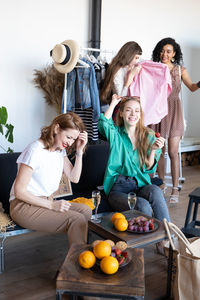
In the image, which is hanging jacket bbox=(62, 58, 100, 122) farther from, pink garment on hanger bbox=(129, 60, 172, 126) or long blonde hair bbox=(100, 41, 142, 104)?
pink garment on hanger bbox=(129, 60, 172, 126)

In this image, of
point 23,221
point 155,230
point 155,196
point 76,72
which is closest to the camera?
point 155,230

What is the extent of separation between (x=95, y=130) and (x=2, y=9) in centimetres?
166

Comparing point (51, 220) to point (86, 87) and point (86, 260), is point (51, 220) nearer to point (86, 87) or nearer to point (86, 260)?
point (86, 260)

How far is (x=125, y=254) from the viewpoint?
157cm

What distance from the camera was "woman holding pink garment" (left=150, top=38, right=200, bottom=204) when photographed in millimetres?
3852

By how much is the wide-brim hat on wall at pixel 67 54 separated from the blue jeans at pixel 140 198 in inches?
50.6

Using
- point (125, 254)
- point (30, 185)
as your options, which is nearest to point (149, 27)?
point (30, 185)

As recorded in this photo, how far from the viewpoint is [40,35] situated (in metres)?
4.12

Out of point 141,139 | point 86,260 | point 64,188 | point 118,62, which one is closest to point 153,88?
point 118,62

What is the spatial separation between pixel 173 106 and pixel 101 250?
2.73 metres

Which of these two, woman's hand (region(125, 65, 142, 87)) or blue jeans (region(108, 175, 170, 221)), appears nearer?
blue jeans (region(108, 175, 170, 221))

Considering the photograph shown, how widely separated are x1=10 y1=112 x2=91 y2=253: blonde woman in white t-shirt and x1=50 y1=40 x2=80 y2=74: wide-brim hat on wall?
1.31m

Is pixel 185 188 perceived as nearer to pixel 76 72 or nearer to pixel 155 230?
pixel 76 72

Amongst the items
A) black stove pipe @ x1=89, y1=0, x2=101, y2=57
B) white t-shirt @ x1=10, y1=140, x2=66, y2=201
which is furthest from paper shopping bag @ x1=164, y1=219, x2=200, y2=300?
black stove pipe @ x1=89, y1=0, x2=101, y2=57
